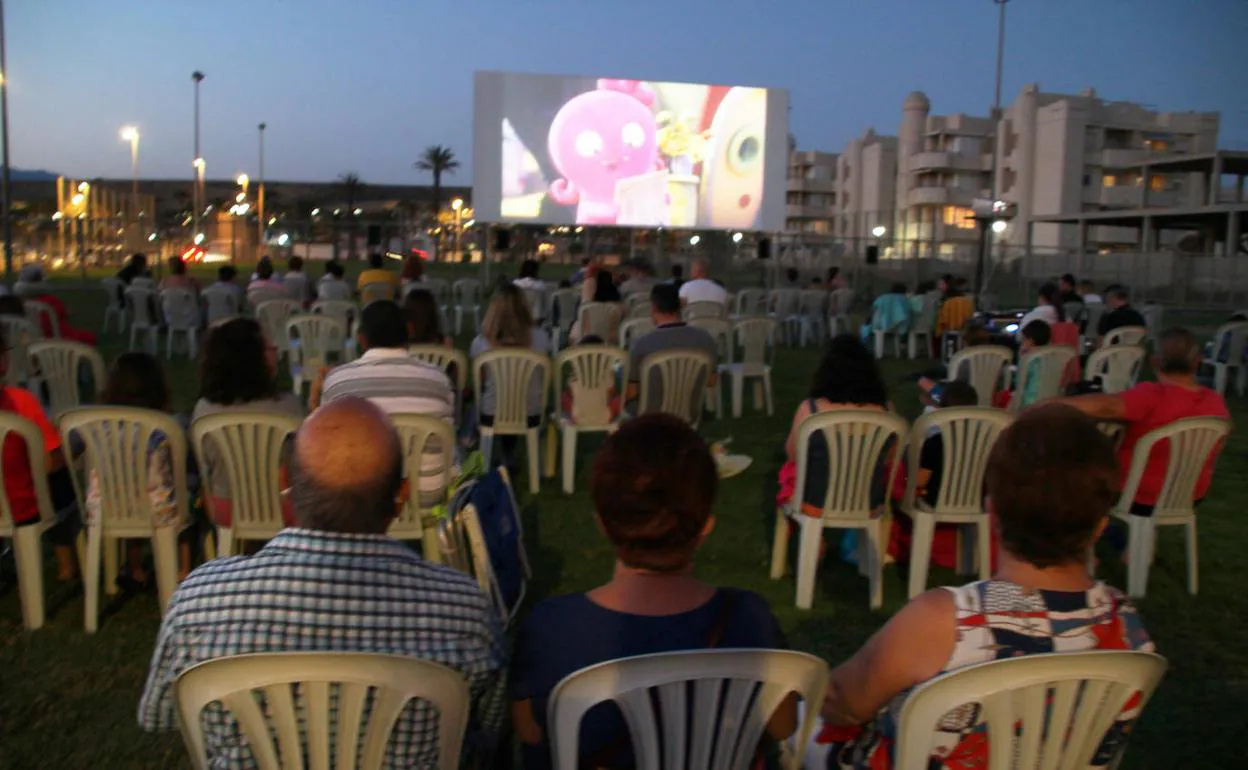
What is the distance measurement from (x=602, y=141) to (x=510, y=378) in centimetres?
1355

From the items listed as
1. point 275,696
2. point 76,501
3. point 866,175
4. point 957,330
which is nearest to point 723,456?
point 76,501

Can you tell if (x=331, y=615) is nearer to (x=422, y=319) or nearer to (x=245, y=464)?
(x=245, y=464)

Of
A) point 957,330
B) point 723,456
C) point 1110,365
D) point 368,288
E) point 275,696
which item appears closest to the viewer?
point 275,696

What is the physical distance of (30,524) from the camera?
3777 mm

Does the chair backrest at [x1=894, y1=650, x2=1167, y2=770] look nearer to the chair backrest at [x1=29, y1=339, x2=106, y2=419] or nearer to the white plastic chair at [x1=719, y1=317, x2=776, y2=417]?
the chair backrest at [x1=29, y1=339, x2=106, y2=419]

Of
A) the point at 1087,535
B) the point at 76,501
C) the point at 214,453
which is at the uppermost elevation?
the point at 1087,535

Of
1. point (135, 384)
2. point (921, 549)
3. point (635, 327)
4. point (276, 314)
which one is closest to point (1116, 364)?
point (635, 327)

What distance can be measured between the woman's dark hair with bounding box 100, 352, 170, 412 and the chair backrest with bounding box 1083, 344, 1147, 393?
6.23 m

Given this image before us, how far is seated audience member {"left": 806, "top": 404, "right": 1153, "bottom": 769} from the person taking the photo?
1.86 metres

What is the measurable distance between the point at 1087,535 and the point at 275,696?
1484 mm

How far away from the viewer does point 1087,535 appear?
1953 mm

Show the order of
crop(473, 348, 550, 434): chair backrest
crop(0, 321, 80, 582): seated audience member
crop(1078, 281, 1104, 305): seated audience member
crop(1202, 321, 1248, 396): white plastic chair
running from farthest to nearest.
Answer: crop(1078, 281, 1104, 305): seated audience member
crop(1202, 321, 1248, 396): white plastic chair
crop(473, 348, 550, 434): chair backrest
crop(0, 321, 80, 582): seated audience member

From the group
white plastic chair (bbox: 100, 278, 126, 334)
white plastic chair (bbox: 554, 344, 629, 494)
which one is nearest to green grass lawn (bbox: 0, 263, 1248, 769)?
white plastic chair (bbox: 554, 344, 629, 494)

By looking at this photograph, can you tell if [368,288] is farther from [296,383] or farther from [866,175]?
[866,175]
